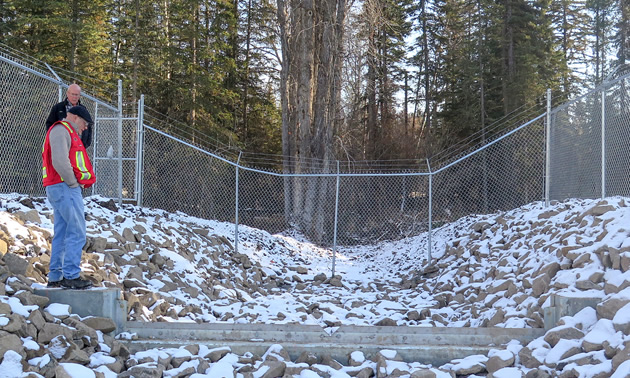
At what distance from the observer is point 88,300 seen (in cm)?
509

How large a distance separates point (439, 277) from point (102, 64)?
17.1 metres

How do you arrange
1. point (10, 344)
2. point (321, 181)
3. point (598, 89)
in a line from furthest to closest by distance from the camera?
point (321, 181), point (598, 89), point (10, 344)

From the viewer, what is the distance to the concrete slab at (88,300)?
503 centimetres

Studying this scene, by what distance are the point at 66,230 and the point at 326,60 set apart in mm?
11902

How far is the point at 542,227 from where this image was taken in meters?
8.01

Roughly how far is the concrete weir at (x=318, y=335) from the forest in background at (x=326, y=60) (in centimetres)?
1003

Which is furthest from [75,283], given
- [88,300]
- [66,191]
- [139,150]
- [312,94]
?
[312,94]

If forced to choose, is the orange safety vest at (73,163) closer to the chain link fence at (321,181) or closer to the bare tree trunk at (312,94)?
the chain link fence at (321,181)

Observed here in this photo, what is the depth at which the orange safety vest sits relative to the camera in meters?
5.12

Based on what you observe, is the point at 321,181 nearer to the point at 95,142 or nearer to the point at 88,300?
the point at 95,142

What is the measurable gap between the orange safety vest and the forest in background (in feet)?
33.3

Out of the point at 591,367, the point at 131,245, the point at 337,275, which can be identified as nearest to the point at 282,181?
the point at 337,275

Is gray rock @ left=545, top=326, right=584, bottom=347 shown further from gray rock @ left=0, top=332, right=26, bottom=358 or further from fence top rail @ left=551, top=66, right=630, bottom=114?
gray rock @ left=0, top=332, right=26, bottom=358

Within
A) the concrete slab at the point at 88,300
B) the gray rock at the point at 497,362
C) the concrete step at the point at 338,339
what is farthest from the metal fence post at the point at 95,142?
the gray rock at the point at 497,362
